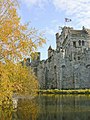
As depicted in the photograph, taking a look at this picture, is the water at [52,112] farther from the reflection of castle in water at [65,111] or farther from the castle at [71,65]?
the castle at [71,65]

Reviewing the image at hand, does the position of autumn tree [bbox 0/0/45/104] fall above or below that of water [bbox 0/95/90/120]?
above

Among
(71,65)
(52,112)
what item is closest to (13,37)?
(52,112)

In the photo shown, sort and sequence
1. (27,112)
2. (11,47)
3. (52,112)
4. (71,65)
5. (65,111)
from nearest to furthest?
1. (11,47)
2. (52,112)
3. (65,111)
4. (27,112)
5. (71,65)

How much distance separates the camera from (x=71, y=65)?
159ft

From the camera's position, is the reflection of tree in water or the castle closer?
the reflection of tree in water

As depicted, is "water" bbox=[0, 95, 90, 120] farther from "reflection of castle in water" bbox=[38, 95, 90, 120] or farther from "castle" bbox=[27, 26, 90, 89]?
"castle" bbox=[27, 26, 90, 89]

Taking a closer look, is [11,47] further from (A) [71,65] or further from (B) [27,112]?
(A) [71,65]

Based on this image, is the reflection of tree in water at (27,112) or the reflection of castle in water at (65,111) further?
the reflection of tree in water at (27,112)

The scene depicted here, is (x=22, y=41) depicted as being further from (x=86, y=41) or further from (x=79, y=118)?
(x=86, y=41)

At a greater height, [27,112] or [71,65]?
[71,65]

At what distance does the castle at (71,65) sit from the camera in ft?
157

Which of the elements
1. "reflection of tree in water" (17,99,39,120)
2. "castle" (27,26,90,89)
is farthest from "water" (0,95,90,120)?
"castle" (27,26,90,89)

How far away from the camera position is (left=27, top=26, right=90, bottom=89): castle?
4784cm

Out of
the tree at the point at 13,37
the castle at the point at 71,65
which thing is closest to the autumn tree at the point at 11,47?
the tree at the point at 13,37
